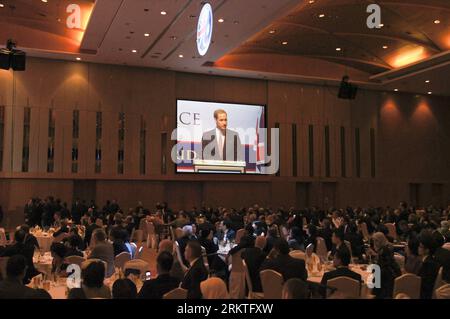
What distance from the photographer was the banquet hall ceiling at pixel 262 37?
14.2m

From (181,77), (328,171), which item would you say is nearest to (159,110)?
(181,77)

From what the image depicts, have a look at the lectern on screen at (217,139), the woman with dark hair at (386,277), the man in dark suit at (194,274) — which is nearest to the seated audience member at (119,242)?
the man in dark suit at (194,274)

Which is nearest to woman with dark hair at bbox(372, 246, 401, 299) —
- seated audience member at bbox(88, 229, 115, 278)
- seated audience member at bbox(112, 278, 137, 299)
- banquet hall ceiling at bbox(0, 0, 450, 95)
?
seated audience member at bbox(112, 278, 137, 299)

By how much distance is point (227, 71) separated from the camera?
824 inches

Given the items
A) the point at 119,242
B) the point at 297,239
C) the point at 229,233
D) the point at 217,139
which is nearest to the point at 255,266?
the point at 119,242

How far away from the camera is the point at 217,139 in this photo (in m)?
20.9

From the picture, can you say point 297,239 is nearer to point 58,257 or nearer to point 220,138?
point 58,257

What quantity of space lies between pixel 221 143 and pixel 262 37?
5.15m

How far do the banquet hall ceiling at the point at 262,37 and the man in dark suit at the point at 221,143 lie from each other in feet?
7.64

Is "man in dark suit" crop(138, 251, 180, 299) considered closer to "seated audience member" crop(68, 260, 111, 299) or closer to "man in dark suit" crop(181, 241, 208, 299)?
"man in dark suit" crop(181, 241, 208, 299)

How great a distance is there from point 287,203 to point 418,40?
31.3 ft
